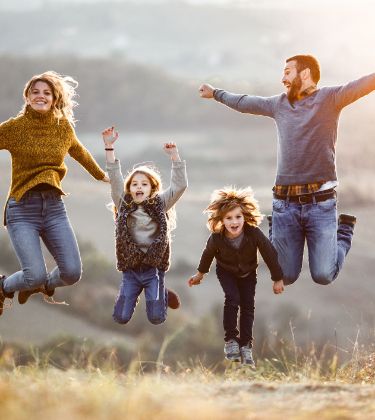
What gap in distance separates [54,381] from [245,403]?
1.11 meters

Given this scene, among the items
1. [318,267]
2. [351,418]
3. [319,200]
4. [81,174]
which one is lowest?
[351,418]

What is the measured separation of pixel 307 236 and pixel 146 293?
131 cm

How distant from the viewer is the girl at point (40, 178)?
580cm

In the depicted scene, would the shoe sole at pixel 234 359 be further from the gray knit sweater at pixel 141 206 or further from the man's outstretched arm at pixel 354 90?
the man's outstretched arm at pixel 354 90

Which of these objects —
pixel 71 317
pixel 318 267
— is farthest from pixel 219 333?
pixel 318 267

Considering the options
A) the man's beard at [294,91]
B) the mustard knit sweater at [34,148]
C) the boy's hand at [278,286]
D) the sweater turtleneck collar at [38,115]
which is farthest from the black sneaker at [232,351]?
the sweater turtleneck collar at [38,115]

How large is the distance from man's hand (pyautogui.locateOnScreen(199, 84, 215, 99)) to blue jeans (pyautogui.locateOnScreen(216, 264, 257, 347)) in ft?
4.67

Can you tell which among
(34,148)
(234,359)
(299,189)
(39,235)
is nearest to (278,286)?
(234,359)

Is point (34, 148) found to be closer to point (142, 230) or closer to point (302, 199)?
point (142, 230)

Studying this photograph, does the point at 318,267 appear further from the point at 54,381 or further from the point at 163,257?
the point at 54,381

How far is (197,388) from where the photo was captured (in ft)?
14.2

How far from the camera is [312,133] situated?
5.95 meters

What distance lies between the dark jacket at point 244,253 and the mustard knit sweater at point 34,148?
3.86 feet

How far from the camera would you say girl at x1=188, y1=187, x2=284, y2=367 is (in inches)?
233
